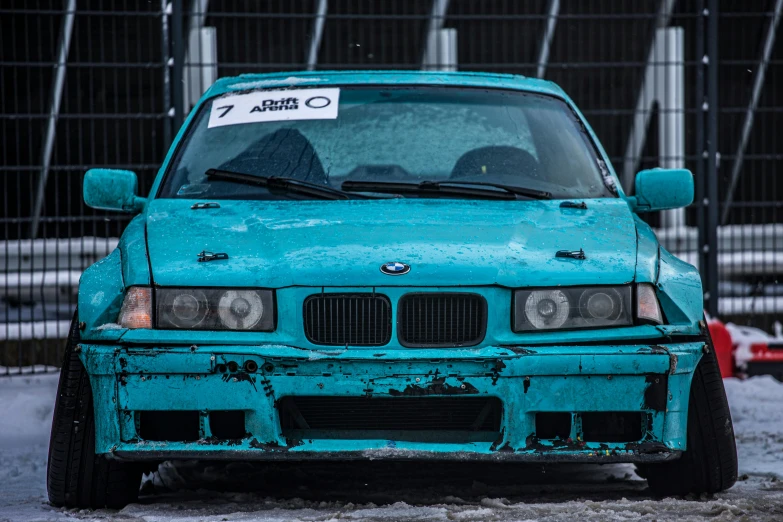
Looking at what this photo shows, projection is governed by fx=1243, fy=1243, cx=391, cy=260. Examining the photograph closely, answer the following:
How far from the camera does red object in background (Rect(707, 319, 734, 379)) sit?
7211mm

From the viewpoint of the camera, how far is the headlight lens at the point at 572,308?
3828 mm

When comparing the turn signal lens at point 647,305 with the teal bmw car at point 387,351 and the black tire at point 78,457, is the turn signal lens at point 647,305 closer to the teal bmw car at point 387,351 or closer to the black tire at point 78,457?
the teal bmw car at point 387,351

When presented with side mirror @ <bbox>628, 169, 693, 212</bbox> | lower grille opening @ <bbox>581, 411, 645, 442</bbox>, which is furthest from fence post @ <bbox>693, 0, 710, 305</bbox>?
lower grille opening @ <bbox>581, 411, 645, 442</bbox>

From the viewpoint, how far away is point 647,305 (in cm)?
389

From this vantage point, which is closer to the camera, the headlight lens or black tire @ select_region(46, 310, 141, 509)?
the headlight lens

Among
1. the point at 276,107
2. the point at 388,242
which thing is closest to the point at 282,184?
the point at 276,107

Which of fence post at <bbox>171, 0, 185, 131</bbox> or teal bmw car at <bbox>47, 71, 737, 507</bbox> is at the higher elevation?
fence post at <bbox>171, 0, 185, 131</bbox>

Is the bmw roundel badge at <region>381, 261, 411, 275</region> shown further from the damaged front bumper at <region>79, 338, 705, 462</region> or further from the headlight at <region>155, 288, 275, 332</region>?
the headlight at <region>155, 288, 275, 332</region>

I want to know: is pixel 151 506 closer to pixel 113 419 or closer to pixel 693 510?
pixel 113 419

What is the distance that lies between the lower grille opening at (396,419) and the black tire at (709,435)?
721 mm

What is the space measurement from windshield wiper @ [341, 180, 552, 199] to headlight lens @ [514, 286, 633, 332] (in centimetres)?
80

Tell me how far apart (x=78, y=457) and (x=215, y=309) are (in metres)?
0.66

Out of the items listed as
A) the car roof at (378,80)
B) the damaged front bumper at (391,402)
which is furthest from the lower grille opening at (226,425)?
the car roof at (378,80)

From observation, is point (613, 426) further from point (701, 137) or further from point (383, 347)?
point (701, 137)
